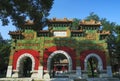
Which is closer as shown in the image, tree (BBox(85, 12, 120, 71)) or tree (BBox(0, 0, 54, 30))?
tree (BBox(0, 0, 54, 30))

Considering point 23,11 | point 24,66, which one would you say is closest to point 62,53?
point 24,66

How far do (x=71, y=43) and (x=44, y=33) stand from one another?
3.75m

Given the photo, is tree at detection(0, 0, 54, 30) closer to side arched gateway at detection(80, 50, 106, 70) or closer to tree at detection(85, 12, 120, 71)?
side arched gateway at detection(80, 50, 106, 70)

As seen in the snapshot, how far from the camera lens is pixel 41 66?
87.7ft

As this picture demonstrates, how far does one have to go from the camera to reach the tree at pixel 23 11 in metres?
15.8

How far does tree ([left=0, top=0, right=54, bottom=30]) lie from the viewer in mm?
15812

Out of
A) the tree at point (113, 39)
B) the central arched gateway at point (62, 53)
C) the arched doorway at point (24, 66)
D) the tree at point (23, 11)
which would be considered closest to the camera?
the tree at point (23, 11)

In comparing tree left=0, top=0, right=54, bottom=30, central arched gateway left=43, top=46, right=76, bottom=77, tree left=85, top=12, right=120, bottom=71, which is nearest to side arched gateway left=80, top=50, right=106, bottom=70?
central arched gateway left=43, top=46, right=76, bottom=77

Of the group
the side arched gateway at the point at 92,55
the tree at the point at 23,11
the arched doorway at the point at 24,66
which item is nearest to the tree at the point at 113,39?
the side arched gateway at the point at 92,55

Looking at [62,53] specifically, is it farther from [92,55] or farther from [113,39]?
[113,39]

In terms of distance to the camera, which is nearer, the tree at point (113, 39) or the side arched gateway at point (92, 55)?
the side arched gateway at point (92, 55)

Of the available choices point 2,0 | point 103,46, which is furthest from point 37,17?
point 103,46

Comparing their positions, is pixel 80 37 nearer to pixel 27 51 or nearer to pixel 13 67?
pixel 27 51

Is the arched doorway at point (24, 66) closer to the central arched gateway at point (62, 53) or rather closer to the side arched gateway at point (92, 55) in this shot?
the central arched gateway at point (62, 53)
